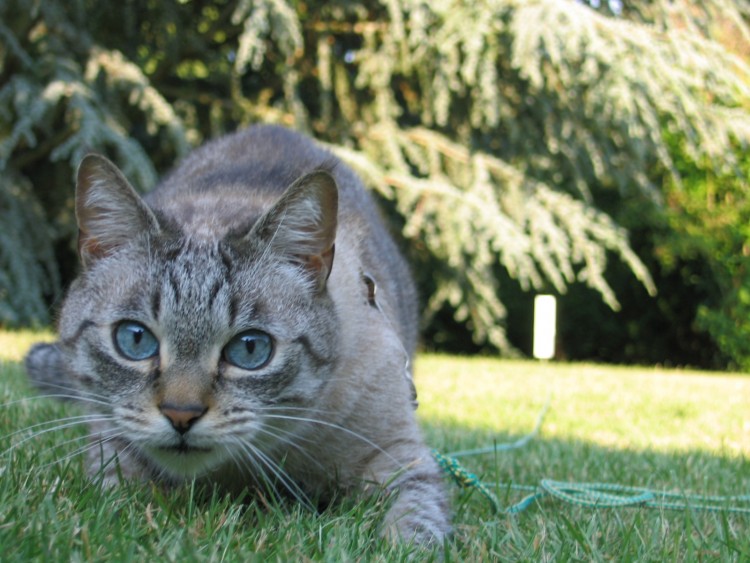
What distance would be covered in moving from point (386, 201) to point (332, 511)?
18.3 feet

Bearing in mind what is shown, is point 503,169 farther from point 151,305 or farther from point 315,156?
point 151,305

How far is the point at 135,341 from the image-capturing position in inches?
66.3

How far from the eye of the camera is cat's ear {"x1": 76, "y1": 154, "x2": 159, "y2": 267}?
1.77m

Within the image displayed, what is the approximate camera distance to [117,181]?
1770mm

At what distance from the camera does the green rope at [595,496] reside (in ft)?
6.48

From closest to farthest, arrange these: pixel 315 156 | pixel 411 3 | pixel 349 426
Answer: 1. pixel 349 426
2. pixel 315 156
3. pixel 411 3

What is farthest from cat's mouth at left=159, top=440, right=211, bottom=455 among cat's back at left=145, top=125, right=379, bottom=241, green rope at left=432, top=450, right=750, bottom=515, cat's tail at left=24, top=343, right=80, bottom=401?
cat's tail at left=24, top=343, right=80, bottom=401

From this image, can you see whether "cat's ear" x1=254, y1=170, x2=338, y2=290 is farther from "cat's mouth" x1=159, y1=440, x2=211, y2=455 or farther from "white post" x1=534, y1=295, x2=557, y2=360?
"white post" x1=534, y1=295, x2=557, y2=360

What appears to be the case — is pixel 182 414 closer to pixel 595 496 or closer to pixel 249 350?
pixel 249 350

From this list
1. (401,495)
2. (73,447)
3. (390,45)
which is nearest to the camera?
(401,495)

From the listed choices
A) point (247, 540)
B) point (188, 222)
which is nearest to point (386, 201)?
point (188, 222)

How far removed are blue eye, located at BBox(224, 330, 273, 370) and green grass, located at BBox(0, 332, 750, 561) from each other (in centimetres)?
30

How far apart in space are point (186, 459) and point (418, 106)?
641cm

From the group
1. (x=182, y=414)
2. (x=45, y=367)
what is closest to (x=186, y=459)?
(x=182, y=414)
